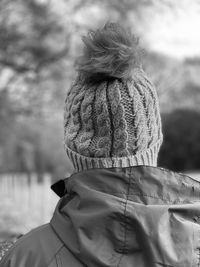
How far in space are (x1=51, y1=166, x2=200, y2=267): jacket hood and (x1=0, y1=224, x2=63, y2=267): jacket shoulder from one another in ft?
0.11

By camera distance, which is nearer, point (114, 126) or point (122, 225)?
point (122, 225)

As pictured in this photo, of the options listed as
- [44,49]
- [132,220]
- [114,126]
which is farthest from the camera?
[44,49]

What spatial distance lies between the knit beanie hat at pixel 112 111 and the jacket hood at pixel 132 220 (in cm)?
11

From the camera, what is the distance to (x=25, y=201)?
9.68 metres

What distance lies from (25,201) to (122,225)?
28.3ft

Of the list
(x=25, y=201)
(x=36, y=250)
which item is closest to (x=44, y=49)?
(x=25, y=201)

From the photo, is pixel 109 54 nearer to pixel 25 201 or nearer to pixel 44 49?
pixel 44 49

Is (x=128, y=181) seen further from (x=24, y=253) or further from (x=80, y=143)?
(x=24, y=253)

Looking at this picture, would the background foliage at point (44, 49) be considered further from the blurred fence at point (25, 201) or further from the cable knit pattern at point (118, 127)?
the cable knit pattern at point (118, 127)

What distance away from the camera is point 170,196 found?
1.31m

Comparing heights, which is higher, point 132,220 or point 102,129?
point 102,129

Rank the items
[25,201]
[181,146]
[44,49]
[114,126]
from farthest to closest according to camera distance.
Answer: [181,146]
[25,201]
[44,49]
[114,126]

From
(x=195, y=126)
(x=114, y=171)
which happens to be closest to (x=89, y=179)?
(x=114, y=171)

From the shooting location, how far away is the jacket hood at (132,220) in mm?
1235
